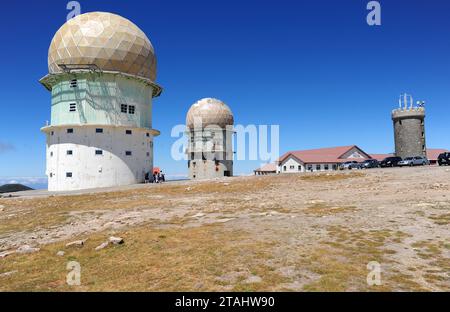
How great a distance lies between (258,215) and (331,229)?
3.13 m

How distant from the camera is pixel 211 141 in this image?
49.7 m

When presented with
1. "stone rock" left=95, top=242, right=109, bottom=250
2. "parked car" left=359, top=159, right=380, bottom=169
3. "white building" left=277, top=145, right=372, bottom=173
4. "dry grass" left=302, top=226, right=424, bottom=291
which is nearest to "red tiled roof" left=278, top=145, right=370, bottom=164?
"white building" left=277, top=145, right=372, bottom=173

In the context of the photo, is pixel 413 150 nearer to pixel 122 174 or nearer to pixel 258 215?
pixel 122 174

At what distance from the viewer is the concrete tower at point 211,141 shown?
4953 centimetres

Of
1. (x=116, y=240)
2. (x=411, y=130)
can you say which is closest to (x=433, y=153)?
(x=411, y=130)

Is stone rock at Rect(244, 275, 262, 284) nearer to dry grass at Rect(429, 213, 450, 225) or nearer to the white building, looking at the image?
dry grass at Rect(429, 213, 450, 225)

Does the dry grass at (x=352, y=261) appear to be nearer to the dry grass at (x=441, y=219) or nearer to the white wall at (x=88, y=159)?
the dry grass at (x=441, y=219)

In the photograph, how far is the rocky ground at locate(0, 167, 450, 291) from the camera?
5422 mm

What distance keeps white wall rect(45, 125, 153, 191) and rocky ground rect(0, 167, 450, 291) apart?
54.7 ft

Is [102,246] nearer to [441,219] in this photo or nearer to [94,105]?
[441,219]

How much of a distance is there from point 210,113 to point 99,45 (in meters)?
23.0

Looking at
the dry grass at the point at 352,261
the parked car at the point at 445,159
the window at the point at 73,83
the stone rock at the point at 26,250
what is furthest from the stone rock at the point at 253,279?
the parked car at the point at 445,159
